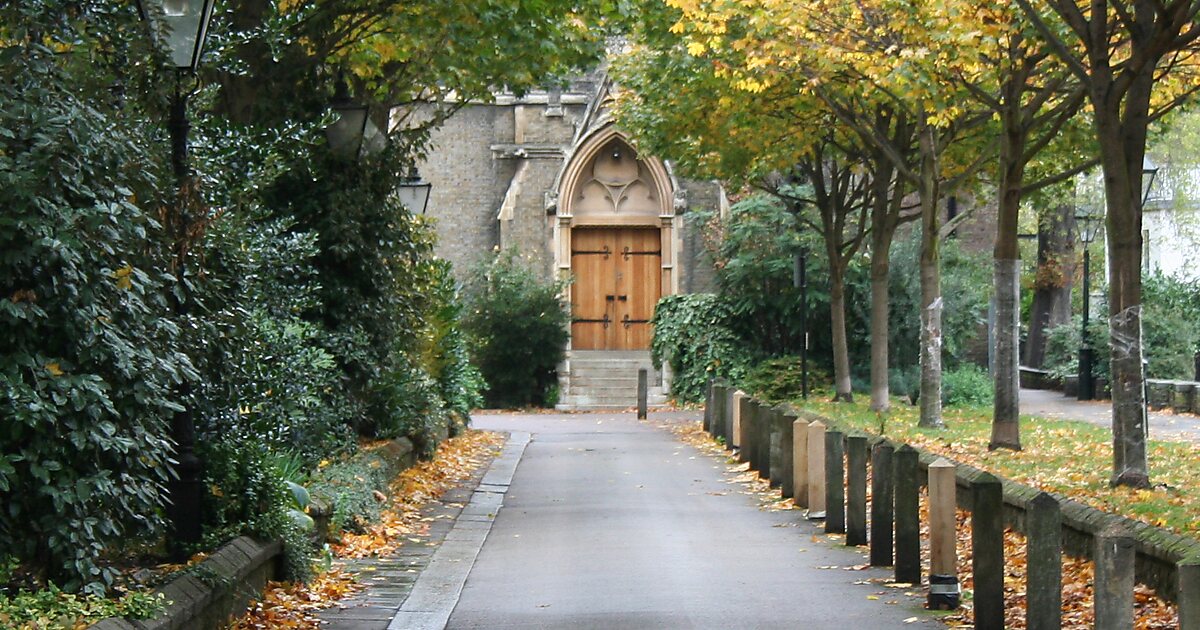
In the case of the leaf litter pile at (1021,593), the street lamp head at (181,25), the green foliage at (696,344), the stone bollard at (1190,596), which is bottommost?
the leaf litter pile at (1021,593)

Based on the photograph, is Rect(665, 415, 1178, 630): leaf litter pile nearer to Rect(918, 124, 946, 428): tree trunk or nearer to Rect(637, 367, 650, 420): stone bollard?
Rect(918, 124, 946, 428): tree trunk

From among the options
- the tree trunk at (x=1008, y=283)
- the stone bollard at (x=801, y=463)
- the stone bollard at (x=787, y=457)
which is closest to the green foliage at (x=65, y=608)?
the stone bollard at (x=801, y=463)

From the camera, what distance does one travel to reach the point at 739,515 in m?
14.0

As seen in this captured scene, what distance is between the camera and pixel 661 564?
35.9ft

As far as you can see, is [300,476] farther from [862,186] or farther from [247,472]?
[862,186]

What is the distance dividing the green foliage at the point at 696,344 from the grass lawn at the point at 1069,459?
837 cm

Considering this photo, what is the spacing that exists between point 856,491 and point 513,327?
78.6 feet

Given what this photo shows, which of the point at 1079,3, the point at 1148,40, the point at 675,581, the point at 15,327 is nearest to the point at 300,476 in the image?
the point at 675,581

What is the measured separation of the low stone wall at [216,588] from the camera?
669cm

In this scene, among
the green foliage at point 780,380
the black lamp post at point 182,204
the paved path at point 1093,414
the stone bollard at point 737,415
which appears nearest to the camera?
the black lamp post at point 182,204

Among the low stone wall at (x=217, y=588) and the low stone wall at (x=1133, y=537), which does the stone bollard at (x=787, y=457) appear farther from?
the low stone wall at (x=217, y=588)

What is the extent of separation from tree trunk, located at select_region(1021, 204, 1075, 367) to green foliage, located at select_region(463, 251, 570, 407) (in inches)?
477

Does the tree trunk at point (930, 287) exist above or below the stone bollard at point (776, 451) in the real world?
above

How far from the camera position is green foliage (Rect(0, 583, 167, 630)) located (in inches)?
229
